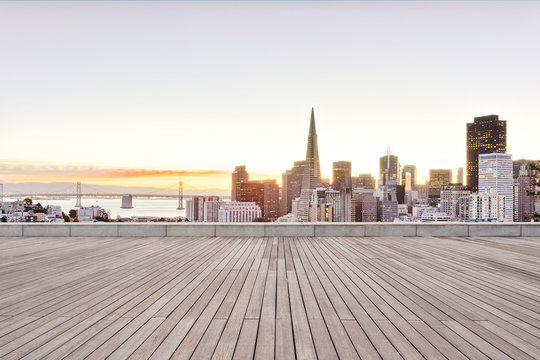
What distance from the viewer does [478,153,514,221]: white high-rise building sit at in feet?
188

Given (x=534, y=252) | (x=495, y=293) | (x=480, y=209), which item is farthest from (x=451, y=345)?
(x=480, y=209)

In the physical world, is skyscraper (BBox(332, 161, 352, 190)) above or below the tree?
above

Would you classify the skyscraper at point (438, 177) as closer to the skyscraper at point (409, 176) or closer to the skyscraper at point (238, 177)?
the skyscraper at point (409, 176)

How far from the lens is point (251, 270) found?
13.6 feet

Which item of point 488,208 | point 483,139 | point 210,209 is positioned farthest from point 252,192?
point 483,139

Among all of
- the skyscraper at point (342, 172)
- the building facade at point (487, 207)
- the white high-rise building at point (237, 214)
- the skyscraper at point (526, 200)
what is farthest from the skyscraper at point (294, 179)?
the white high-rise building at point (237, 214)

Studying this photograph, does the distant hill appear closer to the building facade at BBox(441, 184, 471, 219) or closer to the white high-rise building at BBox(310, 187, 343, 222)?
the white high-rise building at BBox(310, 187, 343, 222)

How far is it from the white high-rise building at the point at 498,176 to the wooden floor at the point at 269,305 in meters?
53.6

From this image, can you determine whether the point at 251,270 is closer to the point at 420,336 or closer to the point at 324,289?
the point at 324,289

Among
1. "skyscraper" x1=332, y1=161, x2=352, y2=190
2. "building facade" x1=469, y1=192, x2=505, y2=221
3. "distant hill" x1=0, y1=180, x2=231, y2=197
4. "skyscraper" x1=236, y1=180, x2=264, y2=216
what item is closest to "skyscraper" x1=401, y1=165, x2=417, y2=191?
"skyscraper" x1=332, y1=161, x2=352, y2=190

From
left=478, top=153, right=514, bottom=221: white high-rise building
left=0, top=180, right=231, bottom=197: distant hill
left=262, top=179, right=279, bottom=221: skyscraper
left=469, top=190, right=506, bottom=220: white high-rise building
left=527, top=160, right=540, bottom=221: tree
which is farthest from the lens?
left=262, top=179, right=279, bottom=221: skyscraper

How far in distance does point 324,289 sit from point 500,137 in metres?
129

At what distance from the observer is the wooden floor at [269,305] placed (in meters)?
2.01

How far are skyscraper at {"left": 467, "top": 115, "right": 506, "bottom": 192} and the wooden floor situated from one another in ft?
373
